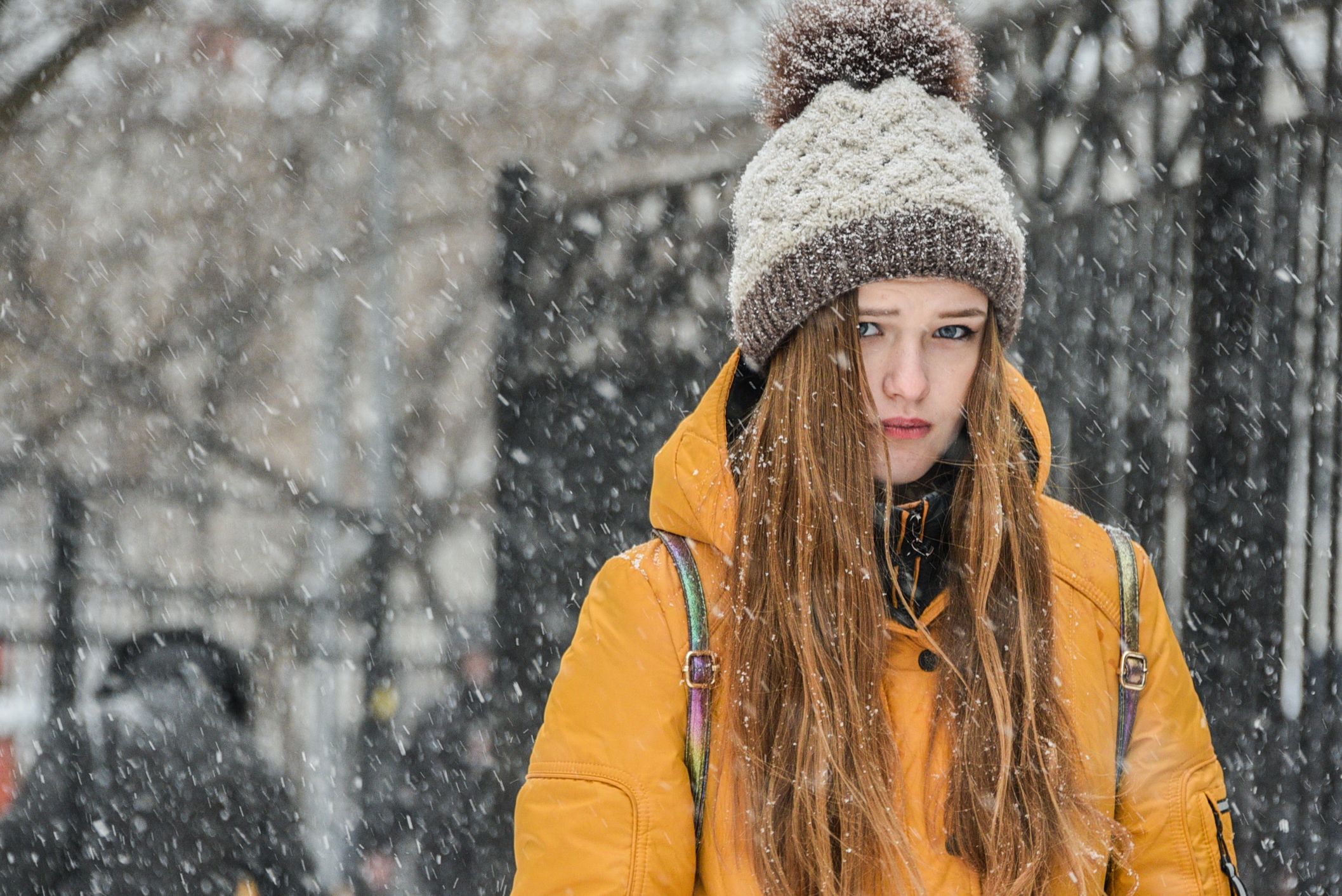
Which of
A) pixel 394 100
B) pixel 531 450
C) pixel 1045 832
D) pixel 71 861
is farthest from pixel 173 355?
pixel 1045 832

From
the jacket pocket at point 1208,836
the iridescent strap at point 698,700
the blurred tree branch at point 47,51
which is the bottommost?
the jacket pocket at point 1208,836

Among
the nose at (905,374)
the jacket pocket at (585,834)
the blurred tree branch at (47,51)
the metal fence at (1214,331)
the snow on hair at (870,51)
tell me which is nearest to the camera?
the jacket pocket at (585,834)

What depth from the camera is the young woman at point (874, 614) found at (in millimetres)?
974

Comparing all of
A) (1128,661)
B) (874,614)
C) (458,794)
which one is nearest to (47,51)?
(458,794)

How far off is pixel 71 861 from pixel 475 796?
5.23 feet

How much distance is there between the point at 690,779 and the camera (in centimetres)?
99

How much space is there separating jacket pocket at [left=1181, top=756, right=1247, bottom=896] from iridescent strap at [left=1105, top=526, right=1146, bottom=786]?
0.09m

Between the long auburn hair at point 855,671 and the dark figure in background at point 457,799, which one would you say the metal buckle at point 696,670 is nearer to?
the long auburn hair at point 855,671

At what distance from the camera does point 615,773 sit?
0.95 meters

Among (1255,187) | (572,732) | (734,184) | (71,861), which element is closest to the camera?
(572,732)

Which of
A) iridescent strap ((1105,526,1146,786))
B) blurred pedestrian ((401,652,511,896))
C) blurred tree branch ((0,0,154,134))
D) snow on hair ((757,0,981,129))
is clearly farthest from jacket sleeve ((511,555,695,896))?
blurred tree branch ((0,0,154,134))

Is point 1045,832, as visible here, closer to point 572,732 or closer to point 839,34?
point 572,732

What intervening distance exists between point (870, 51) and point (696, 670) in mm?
827

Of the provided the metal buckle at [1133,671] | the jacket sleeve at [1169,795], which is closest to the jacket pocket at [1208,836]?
the jacket sleeve at [1169,795]
